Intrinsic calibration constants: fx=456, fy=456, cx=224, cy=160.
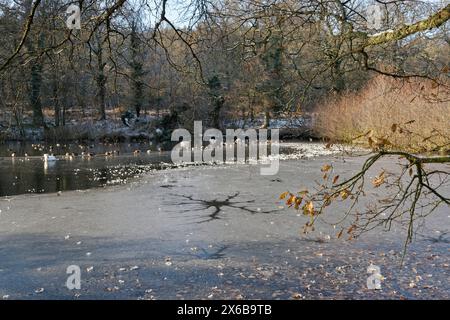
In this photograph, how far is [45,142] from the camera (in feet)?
84.9

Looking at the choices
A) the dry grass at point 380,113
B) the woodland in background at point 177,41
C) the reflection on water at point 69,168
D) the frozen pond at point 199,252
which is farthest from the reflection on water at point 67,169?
the woodland in background at point 177,41

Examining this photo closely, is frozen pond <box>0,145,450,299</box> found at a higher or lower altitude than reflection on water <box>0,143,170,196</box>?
lower

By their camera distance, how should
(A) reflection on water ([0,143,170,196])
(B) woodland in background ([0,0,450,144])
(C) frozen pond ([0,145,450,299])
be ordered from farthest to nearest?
(A) reflection on water ([0,143,170,196]), (C) frozen pond ([0,145,450,299]), (B) woodland in background ([0,0,450,144])

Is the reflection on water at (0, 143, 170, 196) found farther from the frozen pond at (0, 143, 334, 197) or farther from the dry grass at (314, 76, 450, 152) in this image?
the dry grass at (314, 76, 450, 152)

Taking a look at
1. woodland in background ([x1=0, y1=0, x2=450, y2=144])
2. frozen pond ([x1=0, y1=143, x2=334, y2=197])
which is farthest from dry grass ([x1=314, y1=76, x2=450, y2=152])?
woodland in background ([x1=0, y1=0, x2=450, y2=144])

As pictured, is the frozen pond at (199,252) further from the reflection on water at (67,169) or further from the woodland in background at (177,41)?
the reflection on water at (67,169)

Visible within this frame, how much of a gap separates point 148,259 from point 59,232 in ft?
7.09

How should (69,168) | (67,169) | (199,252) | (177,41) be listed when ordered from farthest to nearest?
(69,168) → (67,169) → (199,252) → (177,41)

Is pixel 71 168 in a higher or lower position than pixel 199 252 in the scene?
higher

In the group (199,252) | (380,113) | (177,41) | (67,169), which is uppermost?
(177,41)

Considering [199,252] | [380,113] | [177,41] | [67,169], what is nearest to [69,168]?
[67,169]

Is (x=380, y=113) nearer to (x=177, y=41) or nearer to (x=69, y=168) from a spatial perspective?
(x=69, y=168)

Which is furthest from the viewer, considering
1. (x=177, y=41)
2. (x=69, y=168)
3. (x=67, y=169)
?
(x=69, y=168)
